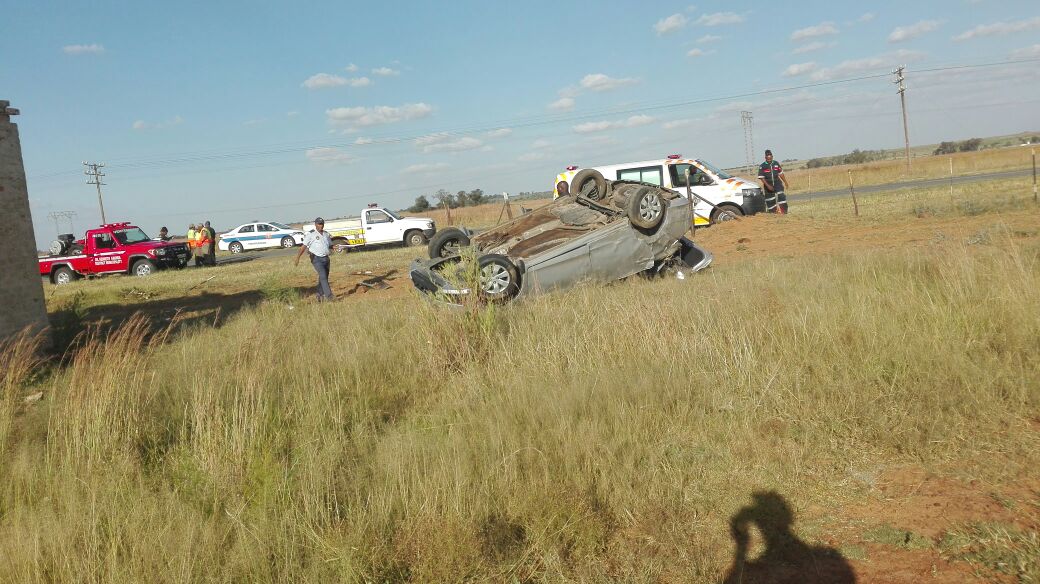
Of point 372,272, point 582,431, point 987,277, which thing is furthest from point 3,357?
point 372,272

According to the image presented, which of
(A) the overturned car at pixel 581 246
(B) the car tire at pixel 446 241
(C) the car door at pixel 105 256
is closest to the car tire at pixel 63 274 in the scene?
(C) the car door at pixel 105 256

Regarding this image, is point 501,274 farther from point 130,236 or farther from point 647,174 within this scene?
point 130,236

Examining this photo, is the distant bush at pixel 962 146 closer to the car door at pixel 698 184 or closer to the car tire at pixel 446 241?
the car door at pixel 698 184

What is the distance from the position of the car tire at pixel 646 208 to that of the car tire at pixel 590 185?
1427mm

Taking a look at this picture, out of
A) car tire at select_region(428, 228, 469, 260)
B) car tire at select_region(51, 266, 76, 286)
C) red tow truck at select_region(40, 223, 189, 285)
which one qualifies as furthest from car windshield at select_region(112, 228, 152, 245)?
car tire at select_region(428, 228, 469, 260)

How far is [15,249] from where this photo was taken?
30.2ft

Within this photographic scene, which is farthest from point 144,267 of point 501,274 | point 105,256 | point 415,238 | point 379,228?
point 501,274

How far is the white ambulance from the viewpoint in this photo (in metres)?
18.1

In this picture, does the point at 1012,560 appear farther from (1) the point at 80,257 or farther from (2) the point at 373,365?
(1) the point at 80,257

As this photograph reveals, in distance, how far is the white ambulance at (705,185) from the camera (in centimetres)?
1811

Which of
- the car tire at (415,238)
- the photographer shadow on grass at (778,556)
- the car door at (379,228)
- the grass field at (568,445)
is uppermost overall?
the car door at (379,228)

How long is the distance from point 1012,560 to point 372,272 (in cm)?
1622

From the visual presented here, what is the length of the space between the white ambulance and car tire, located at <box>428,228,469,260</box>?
24.5ft

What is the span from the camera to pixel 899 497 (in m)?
3.53
